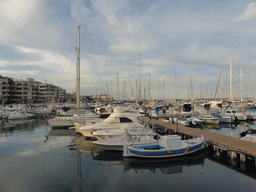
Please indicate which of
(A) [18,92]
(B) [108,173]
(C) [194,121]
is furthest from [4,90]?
(B) [108,173]

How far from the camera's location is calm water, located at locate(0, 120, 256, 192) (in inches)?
406

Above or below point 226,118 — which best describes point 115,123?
above

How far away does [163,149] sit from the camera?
1440cm

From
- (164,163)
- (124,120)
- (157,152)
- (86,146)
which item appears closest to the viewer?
(164,163)

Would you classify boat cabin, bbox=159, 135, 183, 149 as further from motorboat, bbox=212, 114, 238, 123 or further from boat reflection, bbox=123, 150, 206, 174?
motorboat, bbox=212, 114, 238, 123

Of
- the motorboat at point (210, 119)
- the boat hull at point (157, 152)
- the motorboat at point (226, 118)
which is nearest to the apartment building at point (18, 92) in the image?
the motorboat at point (210, 119)

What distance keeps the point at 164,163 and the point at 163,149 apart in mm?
1105

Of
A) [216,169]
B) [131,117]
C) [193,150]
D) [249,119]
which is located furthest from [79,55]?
[249,119]

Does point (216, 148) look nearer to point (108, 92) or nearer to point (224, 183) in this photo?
point (224, 183)

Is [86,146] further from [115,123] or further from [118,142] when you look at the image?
[118,142]

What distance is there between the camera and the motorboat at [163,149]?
14.4 metres

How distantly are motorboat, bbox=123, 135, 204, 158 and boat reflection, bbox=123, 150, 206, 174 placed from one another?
0.43 meters

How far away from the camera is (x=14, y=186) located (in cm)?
1031

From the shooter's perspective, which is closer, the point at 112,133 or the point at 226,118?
the point at 112,133
